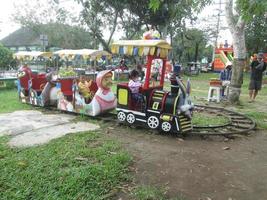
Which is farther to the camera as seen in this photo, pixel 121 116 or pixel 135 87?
pixel 121 116

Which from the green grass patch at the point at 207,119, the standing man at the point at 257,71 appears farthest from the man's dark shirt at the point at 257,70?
the green grass patch at the point at 207,119

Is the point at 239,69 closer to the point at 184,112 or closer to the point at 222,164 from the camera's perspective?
the point at 184,112

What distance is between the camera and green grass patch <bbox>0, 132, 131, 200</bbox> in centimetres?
339

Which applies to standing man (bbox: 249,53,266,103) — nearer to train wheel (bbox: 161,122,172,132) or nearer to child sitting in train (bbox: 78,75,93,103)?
train wheel (bbox: 161,122,172,132)

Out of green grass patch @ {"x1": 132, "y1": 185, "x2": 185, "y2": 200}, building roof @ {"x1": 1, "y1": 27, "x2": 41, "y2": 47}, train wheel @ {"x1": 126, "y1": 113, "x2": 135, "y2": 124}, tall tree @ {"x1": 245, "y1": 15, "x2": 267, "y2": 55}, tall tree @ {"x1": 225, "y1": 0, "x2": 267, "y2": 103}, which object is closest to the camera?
green grass patch @ {"x1": 132, "y1": 185, "x2": 185, "y2": 200}

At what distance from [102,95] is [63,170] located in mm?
3409

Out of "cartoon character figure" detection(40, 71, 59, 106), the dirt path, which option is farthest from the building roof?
the dirt path

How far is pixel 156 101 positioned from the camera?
5.96 meters

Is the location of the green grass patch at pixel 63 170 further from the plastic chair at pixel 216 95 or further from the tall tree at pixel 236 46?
the plastic chair at pixel 216 95

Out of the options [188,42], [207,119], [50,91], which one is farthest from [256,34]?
[50,91]

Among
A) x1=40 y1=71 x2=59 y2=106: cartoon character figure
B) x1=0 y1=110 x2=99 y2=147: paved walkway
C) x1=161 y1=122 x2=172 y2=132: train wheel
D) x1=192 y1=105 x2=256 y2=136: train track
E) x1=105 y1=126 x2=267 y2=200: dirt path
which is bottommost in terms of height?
x1=105 y1=126 x2=267 y2=200: dirt path

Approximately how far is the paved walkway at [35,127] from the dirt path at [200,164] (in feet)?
3.35

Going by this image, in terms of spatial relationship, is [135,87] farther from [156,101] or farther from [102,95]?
[102,95]

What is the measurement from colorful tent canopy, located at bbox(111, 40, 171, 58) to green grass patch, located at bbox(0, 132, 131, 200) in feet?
6.41
